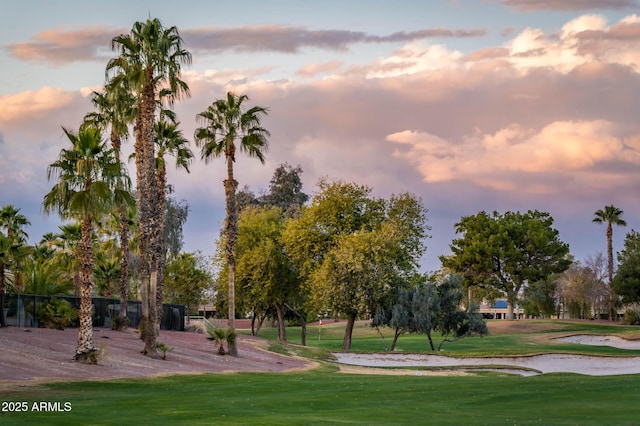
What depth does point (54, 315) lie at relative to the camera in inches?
2020

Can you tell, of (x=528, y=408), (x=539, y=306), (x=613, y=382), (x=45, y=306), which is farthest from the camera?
(x=539, y=306)

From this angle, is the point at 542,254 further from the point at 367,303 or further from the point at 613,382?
the point at 613,382

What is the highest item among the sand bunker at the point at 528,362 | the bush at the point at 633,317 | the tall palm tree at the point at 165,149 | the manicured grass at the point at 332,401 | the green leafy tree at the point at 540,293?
the tall palm tree at the point at 165,149

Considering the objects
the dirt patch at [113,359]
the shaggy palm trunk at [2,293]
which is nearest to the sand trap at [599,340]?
the dirt patch at [113,359]

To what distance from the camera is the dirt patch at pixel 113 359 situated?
3534 cm

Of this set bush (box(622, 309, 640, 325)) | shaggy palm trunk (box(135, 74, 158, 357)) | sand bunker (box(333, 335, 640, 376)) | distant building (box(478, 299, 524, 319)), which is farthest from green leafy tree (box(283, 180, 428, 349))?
distant building (box(478, 299, 524, 319))

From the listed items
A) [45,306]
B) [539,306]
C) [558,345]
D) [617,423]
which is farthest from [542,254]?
[617,423]

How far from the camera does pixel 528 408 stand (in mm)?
24906

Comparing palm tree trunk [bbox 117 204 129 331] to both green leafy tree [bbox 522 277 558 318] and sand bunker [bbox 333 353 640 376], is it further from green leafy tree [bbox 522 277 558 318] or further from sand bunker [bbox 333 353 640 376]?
green leafy tree [bbox 522 277 558 318]

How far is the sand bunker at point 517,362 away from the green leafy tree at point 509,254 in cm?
5028

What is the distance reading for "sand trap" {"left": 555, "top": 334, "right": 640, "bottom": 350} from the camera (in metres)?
78.0

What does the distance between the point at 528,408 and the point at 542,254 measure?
88.3 meters

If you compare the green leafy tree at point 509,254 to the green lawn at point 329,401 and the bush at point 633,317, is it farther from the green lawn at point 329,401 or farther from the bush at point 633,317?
the green lawn at point 329,401

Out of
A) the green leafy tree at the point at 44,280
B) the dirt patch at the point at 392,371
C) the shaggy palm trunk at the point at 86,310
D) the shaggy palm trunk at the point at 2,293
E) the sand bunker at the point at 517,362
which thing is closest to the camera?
the shaggy palm trunk at the point at 86,310
